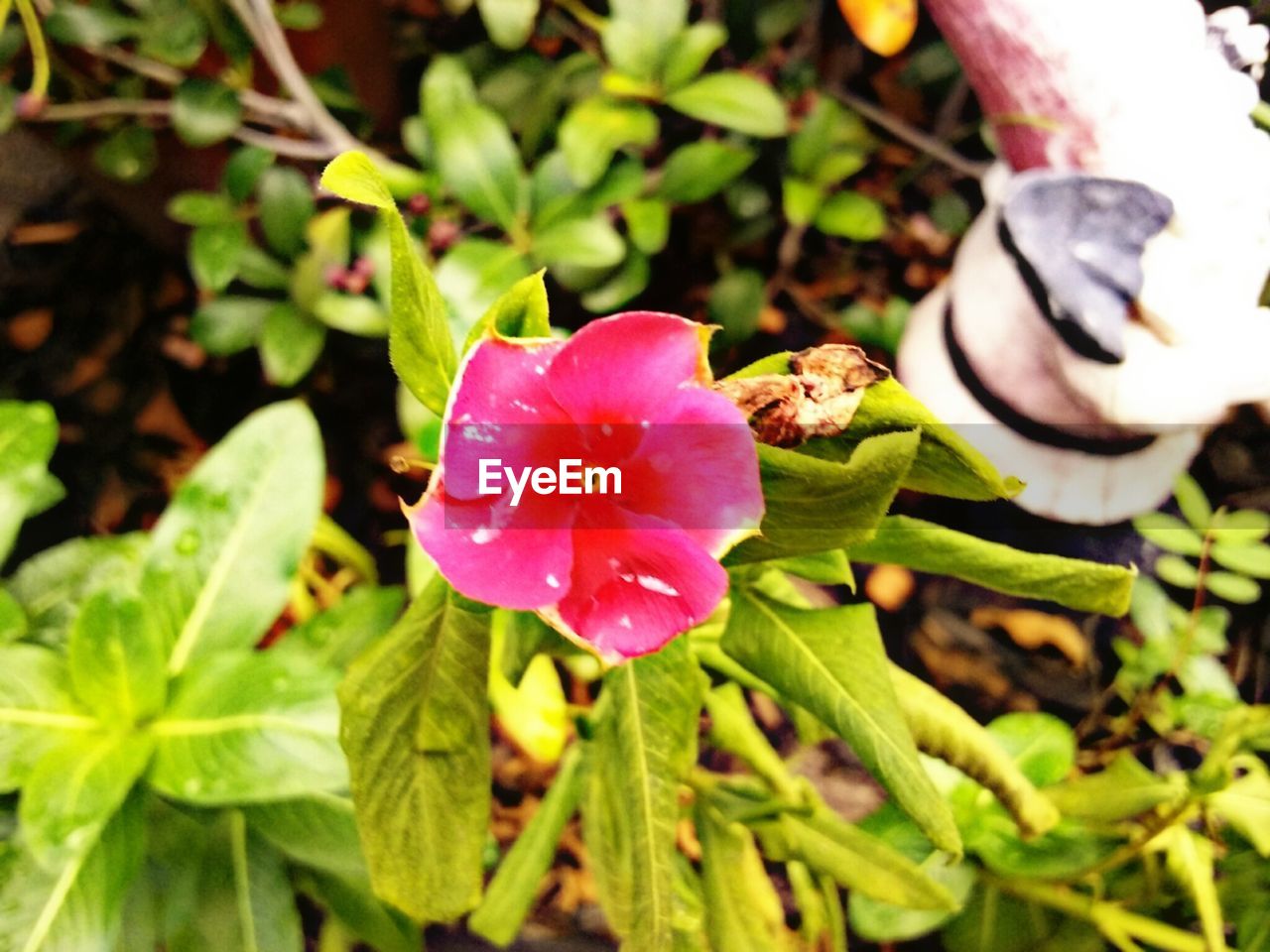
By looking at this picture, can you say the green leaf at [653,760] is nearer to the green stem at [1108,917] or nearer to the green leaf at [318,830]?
the green leaf at [318,830]

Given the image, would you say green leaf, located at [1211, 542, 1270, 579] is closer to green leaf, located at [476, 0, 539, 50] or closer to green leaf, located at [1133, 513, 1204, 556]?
green leaf, located at [1133, 513, 1204, 556]

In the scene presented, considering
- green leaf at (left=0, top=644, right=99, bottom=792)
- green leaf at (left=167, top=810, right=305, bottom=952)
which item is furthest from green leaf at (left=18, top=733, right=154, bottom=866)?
green leaf at (left=167, top=810, right=305, bottom=952)

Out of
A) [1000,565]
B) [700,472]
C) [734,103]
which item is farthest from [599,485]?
[734,103]

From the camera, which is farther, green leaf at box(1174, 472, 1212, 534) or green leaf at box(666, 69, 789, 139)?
green leaf at box(666, 69, 789, 139)

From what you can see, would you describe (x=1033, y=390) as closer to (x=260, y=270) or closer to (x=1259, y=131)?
(x=1259, y=131)

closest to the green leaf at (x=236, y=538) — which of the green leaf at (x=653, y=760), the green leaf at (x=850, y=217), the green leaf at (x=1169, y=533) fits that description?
the green leaf at (x=653, y=760)

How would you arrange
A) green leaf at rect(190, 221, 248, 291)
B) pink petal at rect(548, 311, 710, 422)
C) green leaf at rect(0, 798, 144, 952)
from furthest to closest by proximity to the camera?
green leaf at rect(190, 221, 248, 291)
green leaf at rect(0, 798, 144, 952)
pink petal at rect(548, 311, 710, 422)

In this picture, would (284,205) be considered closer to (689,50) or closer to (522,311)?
(689,50)
